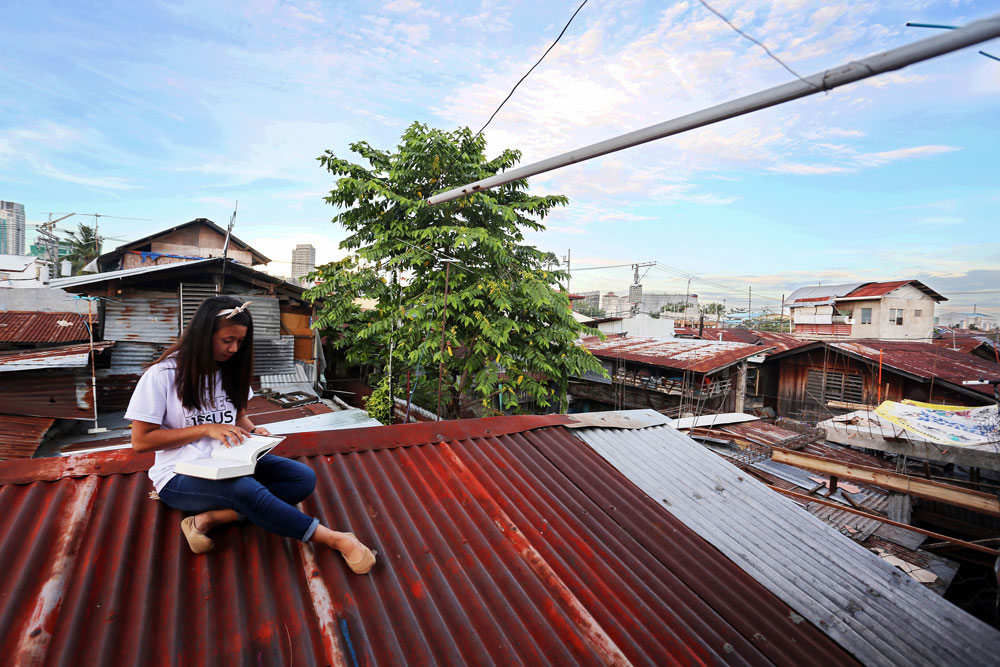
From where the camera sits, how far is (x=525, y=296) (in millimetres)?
7703

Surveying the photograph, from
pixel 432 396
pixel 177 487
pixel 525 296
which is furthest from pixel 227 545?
pixel 432 396

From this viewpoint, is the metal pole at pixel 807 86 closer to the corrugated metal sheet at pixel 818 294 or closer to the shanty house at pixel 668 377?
the shanty house at pixel 668 377

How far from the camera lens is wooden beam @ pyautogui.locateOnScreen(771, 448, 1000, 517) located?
4387 millimetres

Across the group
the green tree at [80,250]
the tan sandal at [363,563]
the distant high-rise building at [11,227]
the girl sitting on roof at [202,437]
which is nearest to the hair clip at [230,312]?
the girl sitting on roof at [202,437]

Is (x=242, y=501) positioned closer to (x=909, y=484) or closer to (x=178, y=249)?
(x=909, y=484)

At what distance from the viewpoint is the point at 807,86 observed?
1890 mm

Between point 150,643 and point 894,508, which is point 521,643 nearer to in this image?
point 150,643

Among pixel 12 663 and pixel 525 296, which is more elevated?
pixel 525 296

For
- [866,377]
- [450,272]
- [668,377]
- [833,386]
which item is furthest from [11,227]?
[866,377]

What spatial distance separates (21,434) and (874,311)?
35.6 meters

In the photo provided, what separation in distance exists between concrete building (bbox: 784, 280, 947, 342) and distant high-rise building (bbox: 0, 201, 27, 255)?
3349 inches

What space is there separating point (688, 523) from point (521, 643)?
1.76 m

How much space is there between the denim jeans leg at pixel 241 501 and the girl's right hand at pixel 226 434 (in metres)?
0.16

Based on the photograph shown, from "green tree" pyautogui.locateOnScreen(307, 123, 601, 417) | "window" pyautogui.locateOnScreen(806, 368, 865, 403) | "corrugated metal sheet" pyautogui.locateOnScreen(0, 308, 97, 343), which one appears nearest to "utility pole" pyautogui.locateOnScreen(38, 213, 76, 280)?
"corrugated metal sheet" pyautogui.locateOnScreen(0, 308, 97, 343)
